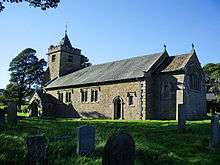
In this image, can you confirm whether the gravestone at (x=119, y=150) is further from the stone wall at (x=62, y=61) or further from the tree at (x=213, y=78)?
the tree at (x=213, y=78)

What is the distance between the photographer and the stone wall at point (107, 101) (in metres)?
34.7

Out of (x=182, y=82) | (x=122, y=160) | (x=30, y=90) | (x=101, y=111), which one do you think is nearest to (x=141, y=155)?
(x=122, y=160)

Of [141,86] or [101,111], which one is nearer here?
[141,86]

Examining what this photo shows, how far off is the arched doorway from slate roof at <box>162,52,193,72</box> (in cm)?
620

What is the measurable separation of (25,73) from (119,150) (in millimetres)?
64920

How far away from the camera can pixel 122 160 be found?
7723 mm

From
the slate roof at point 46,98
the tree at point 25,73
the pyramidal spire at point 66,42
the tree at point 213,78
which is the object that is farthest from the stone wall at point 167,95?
the tree at point 25,73

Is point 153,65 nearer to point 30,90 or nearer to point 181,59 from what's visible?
point 181,59

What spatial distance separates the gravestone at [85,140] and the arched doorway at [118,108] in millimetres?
25621

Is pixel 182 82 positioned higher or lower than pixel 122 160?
higher

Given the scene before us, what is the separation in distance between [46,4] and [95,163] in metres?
9.55

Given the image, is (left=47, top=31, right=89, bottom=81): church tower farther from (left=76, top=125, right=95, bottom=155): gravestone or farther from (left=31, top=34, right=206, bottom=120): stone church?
(left=76, top=125, right=95, bottom=155): gravestone

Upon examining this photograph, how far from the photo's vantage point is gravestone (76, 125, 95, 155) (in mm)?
10094

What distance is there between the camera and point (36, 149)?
28.6 feet
